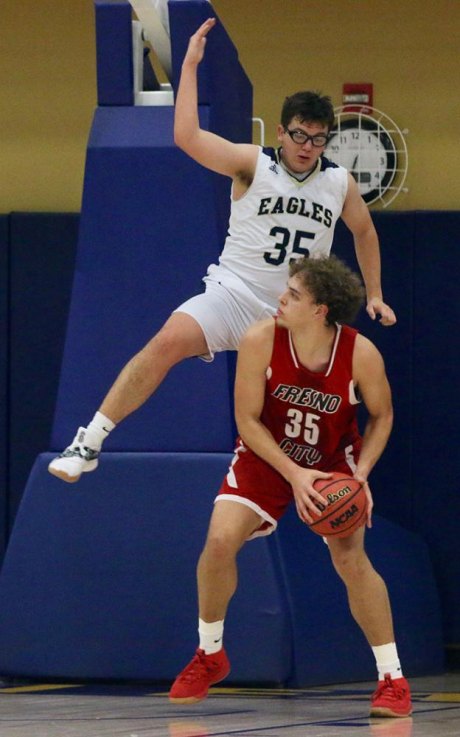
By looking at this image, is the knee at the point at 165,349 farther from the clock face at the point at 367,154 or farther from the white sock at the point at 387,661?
the clock face at the point at 367,154

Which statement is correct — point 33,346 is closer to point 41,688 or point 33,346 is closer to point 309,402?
point 41,688

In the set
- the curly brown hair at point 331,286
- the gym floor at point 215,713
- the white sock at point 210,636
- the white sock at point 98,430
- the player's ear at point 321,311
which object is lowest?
the gym floor at point 215,713

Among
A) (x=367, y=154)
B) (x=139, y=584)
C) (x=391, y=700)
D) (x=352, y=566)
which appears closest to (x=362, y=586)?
(x=352, y=566)

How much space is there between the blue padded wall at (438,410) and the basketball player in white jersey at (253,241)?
291cm

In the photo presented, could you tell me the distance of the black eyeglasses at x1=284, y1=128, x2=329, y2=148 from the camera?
17.9 feet

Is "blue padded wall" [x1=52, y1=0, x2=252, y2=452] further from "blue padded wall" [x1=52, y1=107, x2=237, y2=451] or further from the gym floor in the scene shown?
the gym floor

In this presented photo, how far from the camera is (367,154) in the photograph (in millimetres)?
8805

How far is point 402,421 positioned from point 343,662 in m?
2.23

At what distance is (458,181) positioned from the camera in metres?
8.81

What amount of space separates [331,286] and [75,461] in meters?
1.16

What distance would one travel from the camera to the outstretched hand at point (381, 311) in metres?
5.42

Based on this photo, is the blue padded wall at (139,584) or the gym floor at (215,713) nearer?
the gym floor at (215,713)

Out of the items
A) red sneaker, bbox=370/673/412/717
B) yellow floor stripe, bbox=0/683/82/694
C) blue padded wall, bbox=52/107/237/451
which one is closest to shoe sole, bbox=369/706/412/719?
red sneaker, bbox=370/673/412/717

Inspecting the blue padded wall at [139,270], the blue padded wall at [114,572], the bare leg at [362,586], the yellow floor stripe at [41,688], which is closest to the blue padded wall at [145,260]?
the blue padded wall at [139,270]
